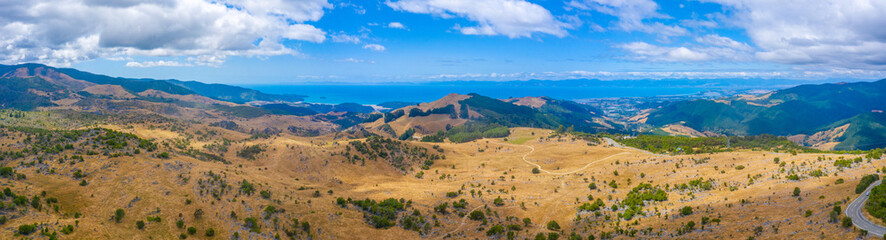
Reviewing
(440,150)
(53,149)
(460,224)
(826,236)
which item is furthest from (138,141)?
(826,236)

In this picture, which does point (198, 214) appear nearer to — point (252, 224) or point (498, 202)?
point (252, 224)

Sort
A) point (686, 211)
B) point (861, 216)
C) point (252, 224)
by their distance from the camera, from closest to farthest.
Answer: point (861, 216), point (252, 224), point (686, 211)

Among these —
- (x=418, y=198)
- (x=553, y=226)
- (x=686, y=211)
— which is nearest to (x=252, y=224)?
(x=418, y=198)

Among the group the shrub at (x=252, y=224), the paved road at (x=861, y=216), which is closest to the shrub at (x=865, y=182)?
the paved road at (x=861, y=216)

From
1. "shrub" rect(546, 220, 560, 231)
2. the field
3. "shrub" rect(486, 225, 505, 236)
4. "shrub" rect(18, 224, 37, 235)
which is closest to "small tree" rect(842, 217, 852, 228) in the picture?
the field

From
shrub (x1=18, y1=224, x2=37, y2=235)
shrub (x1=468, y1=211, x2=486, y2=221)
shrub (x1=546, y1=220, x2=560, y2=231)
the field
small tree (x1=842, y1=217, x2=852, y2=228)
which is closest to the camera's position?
shrub (x1=18, y1=224, x2=37, y2=235)

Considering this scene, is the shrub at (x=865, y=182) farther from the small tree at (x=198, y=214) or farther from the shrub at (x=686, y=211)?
the small tree at (x=198, y=214)

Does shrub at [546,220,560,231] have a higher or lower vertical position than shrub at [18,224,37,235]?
lower

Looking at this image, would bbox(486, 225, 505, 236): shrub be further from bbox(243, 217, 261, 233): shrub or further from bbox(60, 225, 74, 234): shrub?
bbox(60, 225, 74, 234): shrub
